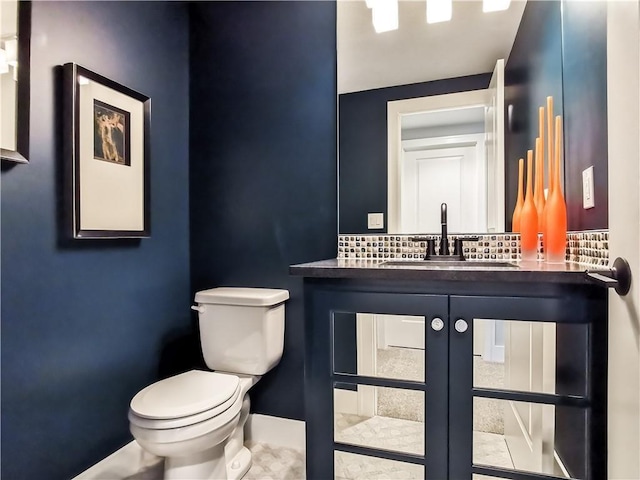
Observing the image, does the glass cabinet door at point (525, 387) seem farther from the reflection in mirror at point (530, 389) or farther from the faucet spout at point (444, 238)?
the faucet spout at point (444, 238)

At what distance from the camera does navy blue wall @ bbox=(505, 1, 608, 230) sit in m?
0.98

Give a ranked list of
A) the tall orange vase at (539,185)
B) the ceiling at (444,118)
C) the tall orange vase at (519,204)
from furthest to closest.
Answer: the ceiling at (444,118) < the tall orange vase at (519,204) < the tall orange vase at (539,185)

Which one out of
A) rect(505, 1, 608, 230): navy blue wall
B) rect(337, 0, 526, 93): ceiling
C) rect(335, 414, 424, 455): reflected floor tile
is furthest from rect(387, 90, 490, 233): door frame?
rect(335, 414, 424, 455): reflected floor tile

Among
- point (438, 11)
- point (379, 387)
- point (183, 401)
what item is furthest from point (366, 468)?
point (438, 11)

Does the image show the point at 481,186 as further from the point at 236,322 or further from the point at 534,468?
the point at 236,322

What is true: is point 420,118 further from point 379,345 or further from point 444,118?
point 379,345

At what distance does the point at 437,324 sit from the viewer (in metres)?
0.99

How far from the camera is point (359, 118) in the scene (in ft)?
5.44

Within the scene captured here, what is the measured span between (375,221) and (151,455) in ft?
4.89

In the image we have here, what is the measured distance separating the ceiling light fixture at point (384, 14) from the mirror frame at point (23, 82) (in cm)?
131

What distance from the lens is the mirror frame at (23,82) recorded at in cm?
117

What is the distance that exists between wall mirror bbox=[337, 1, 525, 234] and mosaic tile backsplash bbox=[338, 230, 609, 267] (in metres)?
0.04

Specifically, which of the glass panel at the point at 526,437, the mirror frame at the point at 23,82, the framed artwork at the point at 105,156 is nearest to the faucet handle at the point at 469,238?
the glass panel at the point at 526,437

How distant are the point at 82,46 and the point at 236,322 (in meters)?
1.29
